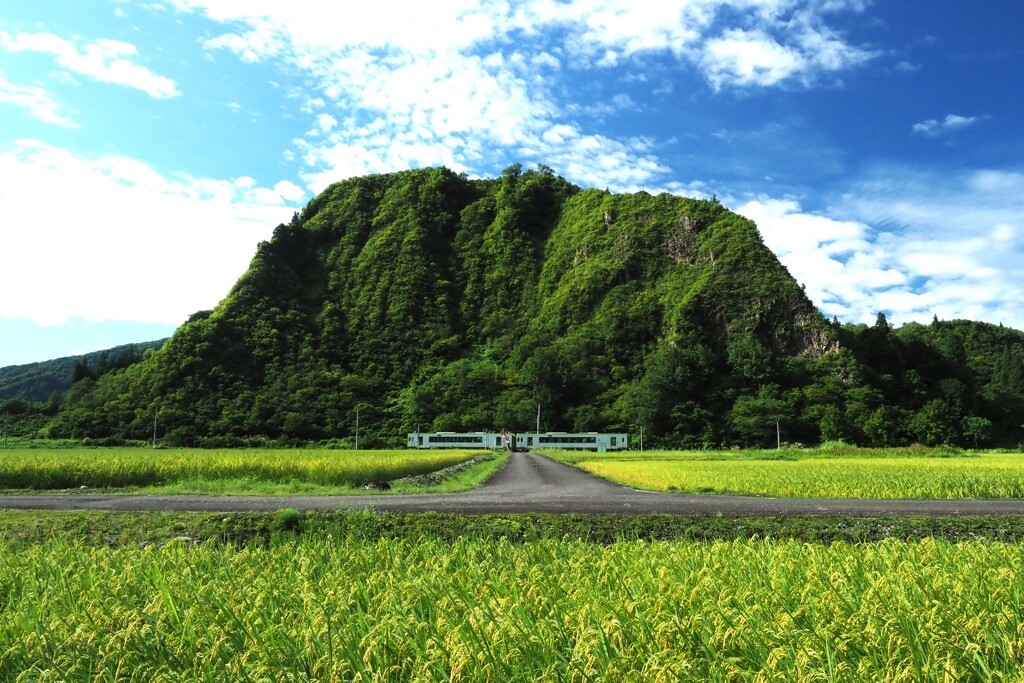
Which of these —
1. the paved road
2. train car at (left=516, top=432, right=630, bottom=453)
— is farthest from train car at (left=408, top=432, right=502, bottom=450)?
the paved road

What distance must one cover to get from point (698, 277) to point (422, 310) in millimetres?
66220

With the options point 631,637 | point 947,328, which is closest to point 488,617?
point 631,637

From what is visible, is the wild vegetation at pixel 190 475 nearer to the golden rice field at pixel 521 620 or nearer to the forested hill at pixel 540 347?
the golden rice field at pixel 521 620

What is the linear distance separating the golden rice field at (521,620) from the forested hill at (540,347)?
A: 306ft

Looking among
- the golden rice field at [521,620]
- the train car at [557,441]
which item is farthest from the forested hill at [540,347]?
the golden rice field at [521,620]

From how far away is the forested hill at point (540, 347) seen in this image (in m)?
99.6

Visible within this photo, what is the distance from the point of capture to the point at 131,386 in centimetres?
10512

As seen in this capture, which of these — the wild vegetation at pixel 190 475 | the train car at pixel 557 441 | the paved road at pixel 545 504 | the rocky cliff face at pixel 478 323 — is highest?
the rocky cliff face at pixel 478 323

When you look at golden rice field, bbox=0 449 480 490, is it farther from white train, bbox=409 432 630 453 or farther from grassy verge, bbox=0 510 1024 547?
white train, bbox=409 432 630 453

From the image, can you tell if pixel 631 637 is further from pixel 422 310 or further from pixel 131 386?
pixel 422 310

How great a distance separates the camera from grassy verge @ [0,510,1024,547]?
953cm

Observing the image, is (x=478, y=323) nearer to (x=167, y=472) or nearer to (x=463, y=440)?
(x=463, y=440)

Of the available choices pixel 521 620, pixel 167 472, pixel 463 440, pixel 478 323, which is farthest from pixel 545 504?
pixel 478 323

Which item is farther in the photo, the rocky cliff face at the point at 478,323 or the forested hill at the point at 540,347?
the rocky cliff face at the point at 478,323
